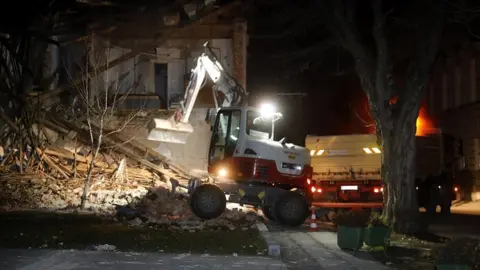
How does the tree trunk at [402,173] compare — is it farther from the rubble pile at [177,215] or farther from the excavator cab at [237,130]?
the rubble pile at [177,215]

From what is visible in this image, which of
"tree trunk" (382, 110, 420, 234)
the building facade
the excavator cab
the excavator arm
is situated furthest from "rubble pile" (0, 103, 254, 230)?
the building facade

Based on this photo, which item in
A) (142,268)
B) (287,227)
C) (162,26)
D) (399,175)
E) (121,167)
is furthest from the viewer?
(162,26)

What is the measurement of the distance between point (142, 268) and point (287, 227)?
26.0ft

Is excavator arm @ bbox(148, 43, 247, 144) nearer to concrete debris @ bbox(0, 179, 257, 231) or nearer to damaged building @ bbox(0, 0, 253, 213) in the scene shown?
damaged building @ bbox(0, 0, 253, 213)

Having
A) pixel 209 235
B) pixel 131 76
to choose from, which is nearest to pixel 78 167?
pixel 131 76

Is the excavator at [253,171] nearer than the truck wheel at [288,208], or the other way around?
the excavator at [253,171]

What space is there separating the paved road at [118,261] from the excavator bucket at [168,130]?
40.7 ft

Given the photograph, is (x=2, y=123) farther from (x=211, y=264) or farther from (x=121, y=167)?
(x=211, y=264)

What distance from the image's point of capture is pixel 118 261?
32.4ft

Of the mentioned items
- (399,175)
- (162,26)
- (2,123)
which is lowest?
(399,175)

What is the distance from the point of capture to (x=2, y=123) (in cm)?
2133

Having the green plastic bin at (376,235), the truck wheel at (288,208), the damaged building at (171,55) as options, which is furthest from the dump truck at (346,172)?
the damaged building at (171,55)

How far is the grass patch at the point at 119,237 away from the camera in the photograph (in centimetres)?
1127

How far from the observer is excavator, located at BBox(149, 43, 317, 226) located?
51.9ft
